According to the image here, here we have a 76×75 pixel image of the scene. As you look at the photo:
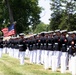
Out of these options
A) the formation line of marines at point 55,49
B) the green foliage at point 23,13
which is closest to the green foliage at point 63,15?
the green foliage at point 23,13

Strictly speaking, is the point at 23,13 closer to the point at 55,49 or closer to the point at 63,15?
the point at 63,15

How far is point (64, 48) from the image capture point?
20.8m

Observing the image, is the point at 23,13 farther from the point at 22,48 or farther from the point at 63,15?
the point at 22,48

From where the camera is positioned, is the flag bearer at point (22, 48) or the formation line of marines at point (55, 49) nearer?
the formation line of marines at point (55, 49)

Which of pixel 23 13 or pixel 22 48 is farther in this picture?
pixel 23 13

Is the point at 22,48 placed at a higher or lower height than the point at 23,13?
lower

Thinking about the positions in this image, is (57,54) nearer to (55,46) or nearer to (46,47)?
(55,46)

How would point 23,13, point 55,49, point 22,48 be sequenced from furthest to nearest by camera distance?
1. point 23,13
2. point 22,48
3. point 55,49

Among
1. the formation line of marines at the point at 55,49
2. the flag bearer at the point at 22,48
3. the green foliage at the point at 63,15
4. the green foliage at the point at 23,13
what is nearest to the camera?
the formation line of marines at the point at 55,49

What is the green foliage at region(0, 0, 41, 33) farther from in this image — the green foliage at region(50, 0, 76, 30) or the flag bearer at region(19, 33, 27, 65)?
the flag bearer at region(19, 33, 27, 65)

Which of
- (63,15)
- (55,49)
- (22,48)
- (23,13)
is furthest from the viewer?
(63,15)

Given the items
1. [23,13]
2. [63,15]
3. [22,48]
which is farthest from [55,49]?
[63,15]

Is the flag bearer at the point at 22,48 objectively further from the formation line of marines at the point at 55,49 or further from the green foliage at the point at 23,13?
the green foliage at the point at 23,13

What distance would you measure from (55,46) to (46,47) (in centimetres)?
176
